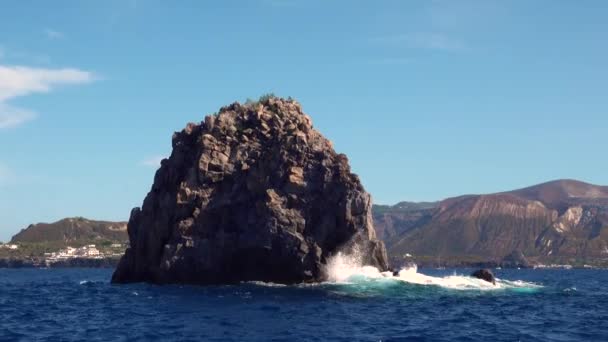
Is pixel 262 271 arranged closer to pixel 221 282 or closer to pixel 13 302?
pixel 221 282

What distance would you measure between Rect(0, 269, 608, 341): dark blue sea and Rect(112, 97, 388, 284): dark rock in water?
393cm

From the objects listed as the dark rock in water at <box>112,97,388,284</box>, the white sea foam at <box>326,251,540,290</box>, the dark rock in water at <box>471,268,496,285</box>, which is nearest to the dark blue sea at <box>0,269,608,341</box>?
the white sea foam at <box>326,251,540,290</box>

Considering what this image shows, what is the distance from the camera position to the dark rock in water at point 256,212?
273 feet

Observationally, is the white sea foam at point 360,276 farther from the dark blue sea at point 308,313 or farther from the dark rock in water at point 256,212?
the dark rock in water at point 256,212

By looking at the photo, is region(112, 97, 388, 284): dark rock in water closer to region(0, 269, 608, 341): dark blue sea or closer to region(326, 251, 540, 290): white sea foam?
region(326, 251, 540, 290): white sea foam

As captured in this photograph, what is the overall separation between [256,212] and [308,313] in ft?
92.6

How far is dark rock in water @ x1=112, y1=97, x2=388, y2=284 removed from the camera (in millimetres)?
83188

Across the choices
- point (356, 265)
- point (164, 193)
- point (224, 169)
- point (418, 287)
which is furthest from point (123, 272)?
point (418, 287)

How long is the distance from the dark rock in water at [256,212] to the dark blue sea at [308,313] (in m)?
3.93

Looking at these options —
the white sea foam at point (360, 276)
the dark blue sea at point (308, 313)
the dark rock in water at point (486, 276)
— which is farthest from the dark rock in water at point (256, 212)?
the dark rock in water at point (486, 276)

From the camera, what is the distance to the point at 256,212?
275 ft

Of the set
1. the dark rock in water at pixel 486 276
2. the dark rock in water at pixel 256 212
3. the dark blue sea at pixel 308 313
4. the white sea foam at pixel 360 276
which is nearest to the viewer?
the dark blue sea at pixel 308 313

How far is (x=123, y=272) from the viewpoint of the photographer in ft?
310

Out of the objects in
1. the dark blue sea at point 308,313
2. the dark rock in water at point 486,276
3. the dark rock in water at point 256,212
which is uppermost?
the dark rock in water at point 256,212
